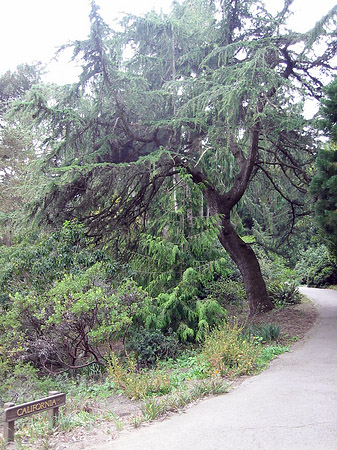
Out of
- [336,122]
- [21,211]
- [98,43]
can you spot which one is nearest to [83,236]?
[21,211]

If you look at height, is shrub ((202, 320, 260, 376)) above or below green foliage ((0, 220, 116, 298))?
below

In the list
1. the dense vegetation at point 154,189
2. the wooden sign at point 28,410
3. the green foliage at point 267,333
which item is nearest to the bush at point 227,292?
the dense vegetation at point 154,189

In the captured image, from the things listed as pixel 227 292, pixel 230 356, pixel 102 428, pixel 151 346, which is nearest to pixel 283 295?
pixel 227 292

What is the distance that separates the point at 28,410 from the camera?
166 inches

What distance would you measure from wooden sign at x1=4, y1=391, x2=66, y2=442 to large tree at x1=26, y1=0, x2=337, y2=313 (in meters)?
5.25

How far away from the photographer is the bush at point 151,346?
27.5ft

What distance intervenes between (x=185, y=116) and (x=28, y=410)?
7977 millimetres

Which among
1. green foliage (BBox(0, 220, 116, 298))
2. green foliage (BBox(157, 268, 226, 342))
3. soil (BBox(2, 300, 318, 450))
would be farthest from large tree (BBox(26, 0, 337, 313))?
soil (BBox(2, 300, 318, 450))

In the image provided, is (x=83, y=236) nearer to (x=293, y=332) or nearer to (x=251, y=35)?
(x=293, y=332)

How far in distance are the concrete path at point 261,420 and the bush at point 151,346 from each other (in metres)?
2.94

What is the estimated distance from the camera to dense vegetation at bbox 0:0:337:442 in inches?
293

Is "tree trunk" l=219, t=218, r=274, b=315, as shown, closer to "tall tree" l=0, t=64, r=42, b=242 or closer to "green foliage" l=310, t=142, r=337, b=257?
"green foliage" l=310, t=142, r=337, b=257

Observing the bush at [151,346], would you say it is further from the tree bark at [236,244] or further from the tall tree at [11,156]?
the tall tree at [11,156]

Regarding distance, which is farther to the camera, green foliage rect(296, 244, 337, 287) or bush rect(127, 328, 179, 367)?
green foliage rect(296, 244, 337, 287)
